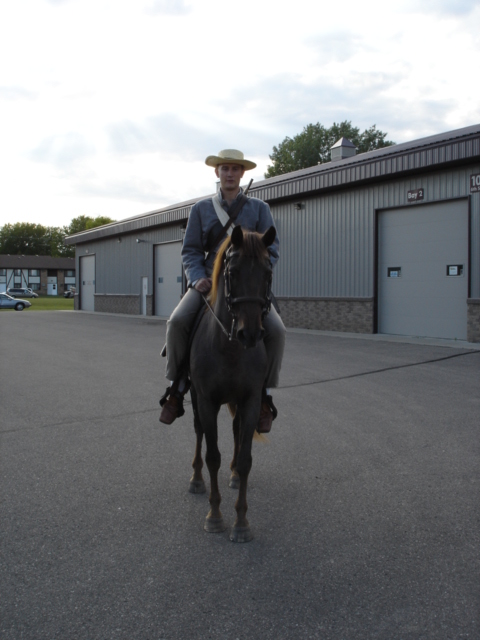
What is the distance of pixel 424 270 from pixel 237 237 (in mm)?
14891

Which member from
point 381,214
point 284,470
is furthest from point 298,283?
point 284,470

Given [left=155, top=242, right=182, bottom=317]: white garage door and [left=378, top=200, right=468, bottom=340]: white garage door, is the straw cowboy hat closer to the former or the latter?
[left=378, top=200, right=468, bottom=340]: white garage door

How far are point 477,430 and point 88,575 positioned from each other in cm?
467

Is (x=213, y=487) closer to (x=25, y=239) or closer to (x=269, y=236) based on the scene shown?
(x=269, y=236)

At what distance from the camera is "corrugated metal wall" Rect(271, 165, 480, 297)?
1603cm

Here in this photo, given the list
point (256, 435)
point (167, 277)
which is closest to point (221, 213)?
point (256, 435)

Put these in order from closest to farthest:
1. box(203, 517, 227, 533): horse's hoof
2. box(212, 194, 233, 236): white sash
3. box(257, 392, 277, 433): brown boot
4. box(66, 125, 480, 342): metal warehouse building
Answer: box(203, 517, 227, 533): horse's hoof → box(257, 392, 277, 433): brown boot → box(212, 194, 233, 236): white sash → box(66, 125, 480, 342): metal warehouse building

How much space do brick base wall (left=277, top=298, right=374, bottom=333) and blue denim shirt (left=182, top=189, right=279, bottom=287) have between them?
14.8m

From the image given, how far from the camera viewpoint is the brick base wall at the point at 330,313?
18.8 m

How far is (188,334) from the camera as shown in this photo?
4.18 metres

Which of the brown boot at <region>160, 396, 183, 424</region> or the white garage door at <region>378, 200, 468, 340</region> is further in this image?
the white garage door at <region>378, 200, 468, 340</region>

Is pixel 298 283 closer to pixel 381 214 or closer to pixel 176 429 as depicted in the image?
pixel 381 214

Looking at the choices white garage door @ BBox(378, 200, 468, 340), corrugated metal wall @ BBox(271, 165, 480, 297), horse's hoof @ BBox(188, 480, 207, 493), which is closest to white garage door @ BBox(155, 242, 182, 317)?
corrugated metal wall @ BBox(271, 165, 480, 297)

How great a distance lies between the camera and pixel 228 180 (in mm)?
4363
